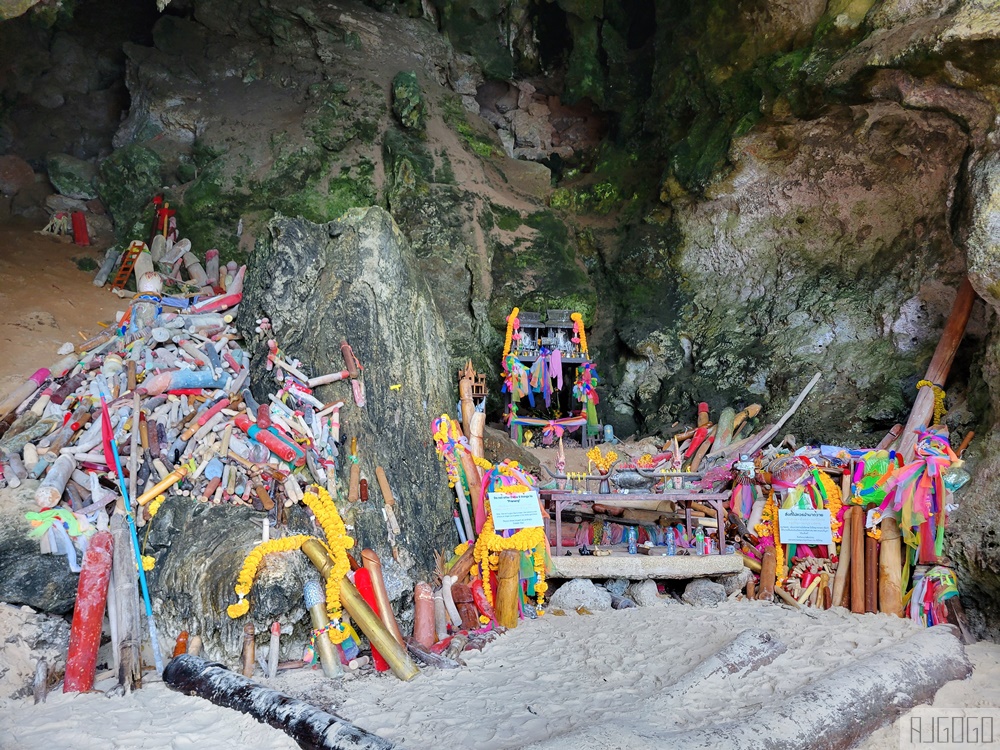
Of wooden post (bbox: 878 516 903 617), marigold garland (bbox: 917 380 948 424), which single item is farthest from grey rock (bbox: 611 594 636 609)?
marigold garland (bbox: 917 380 948 424)

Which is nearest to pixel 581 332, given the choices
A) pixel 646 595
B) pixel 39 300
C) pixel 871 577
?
pixel 646 595

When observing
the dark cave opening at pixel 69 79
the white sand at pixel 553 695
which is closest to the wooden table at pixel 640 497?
the white sand at pixel 553 695

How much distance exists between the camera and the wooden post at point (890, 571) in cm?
891

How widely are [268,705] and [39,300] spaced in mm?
9088

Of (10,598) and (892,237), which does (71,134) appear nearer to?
(10,598)

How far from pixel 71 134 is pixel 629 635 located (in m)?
16.0

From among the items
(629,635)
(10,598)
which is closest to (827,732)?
(629,635)

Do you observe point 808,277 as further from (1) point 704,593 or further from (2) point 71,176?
(2) point 71,176

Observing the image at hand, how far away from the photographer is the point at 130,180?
14742 millimetres

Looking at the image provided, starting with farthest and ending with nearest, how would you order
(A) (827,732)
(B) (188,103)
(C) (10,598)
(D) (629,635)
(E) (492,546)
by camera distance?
(B) (188,103) → (E) (492,546) → (D) (629,635) → (C) (10,598) → (A) (827,732)

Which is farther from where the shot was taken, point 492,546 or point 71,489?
point 492,546

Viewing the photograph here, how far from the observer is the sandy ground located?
10453mm

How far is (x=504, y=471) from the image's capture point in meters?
9.43

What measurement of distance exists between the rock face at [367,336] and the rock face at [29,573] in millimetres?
2832
